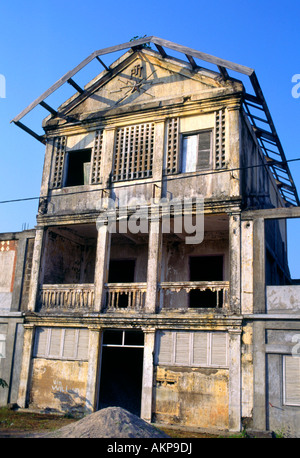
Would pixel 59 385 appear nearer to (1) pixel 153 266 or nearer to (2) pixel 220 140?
(1) pixel 153 266

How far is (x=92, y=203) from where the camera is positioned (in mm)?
15914

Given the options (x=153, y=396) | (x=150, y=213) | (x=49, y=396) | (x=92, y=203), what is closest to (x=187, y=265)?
(x=150, y=213)

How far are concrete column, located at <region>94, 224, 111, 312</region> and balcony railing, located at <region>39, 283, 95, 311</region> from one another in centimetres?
31

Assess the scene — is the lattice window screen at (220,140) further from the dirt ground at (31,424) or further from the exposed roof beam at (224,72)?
the dirt ground at (31,424)

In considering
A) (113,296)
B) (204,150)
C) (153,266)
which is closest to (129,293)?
(113,296)

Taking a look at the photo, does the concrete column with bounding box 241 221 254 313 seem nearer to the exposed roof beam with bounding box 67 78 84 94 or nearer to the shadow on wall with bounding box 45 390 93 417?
the shadow on wall with bounding box 45 390 93 417

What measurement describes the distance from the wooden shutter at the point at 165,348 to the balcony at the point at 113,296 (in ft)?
3.17

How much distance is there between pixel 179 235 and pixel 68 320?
4.74m

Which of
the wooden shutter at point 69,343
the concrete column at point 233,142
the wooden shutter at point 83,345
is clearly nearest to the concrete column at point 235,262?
the concrete column at point 233,142

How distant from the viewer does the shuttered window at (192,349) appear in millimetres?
12891

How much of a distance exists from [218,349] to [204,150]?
20.0 feet

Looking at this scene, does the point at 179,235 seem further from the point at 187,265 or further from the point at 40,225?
the point at 40,225
